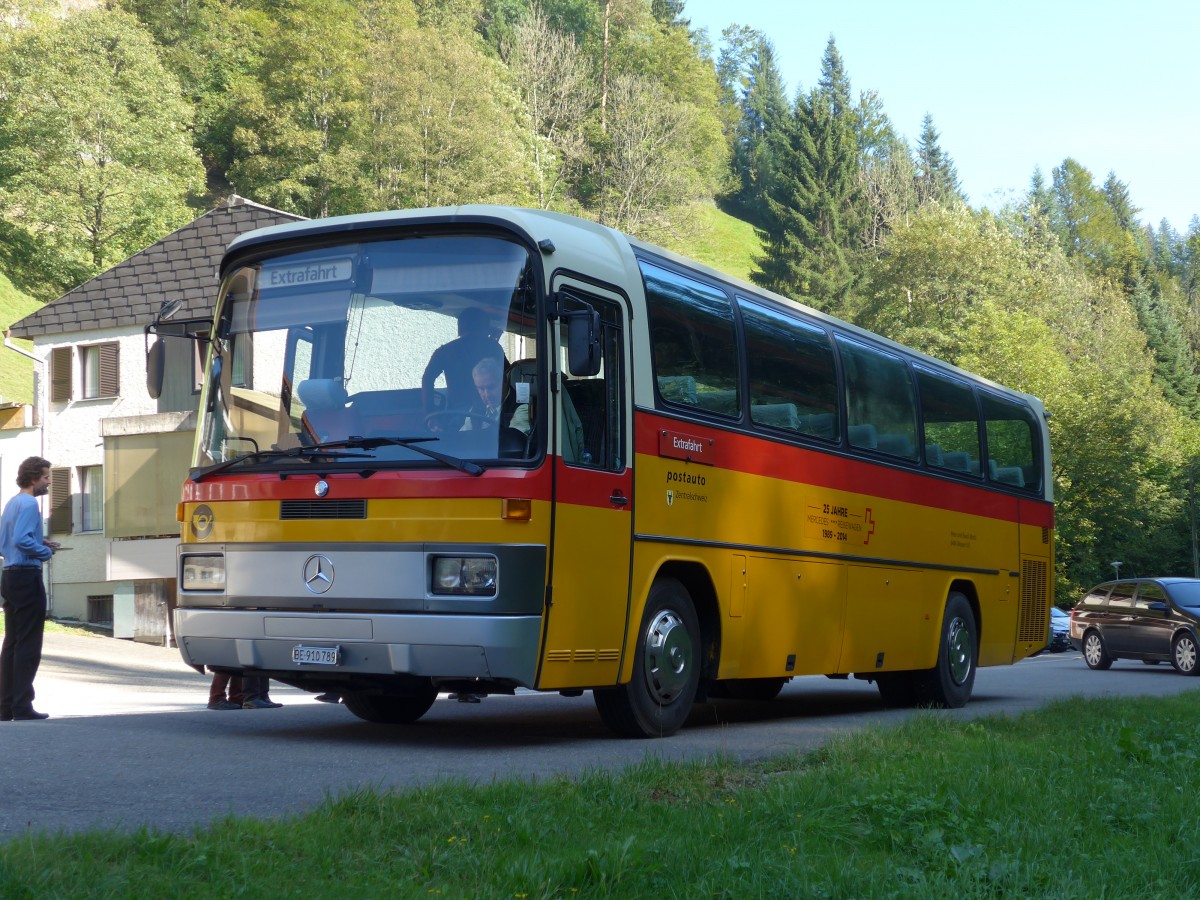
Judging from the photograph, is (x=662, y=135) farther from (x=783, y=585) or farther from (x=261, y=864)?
(x=261, y=864)

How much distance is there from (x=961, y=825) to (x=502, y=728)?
5346 mm

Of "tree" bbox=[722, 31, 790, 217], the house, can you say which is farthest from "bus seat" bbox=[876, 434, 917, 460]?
"tree" bbox=[722, 31, 790, 217]

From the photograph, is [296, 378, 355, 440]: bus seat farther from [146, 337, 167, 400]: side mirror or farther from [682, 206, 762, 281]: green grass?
[682, 206, 762, 281]: green grass

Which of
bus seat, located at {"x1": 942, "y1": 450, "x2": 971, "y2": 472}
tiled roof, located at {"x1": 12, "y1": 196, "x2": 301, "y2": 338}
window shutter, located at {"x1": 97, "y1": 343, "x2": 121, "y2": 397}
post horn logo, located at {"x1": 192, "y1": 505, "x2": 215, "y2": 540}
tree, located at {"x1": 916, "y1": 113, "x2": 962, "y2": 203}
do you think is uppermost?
tree, located at {"x1": 916, "y1": 113, "x2": 962, "y2": 203}

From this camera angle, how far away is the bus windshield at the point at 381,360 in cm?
877

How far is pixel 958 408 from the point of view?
15922mm

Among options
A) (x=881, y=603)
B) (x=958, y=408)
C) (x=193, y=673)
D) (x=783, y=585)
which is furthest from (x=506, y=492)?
(x=193, y=673)

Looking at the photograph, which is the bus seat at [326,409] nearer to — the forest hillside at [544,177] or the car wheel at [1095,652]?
the car wheel at [1095,652]

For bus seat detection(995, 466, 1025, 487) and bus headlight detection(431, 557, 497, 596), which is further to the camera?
bus seat detection(995, 466, 1025, 487)

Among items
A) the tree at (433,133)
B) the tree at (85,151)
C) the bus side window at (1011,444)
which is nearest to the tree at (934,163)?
the tree at (433,133)

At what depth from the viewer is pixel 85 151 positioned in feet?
210

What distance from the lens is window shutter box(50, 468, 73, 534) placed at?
38750mm

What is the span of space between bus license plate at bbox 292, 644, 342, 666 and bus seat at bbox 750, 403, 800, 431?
3961 mm

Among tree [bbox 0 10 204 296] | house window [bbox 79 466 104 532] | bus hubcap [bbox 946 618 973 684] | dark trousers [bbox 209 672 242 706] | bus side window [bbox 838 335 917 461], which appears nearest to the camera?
dark trousers [bbox 209 672 242 706]
